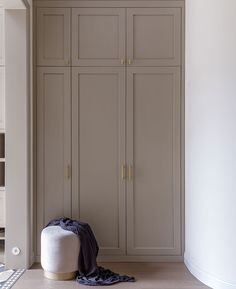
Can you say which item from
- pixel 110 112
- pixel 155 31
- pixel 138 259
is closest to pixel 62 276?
pixel 138 259

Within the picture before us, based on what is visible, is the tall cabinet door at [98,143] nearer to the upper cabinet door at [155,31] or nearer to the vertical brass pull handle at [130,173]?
the vertical brass pull handle at [130,173]

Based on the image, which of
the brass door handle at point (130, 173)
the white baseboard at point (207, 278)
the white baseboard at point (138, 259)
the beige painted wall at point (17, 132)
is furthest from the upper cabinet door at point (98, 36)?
the white baseboard at point (207, 278)

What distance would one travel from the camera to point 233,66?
2793 mm

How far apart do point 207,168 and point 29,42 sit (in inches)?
85.6

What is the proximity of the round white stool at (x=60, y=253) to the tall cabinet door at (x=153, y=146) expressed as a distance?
0.74 metres

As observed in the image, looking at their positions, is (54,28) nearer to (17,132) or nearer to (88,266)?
(17,132)

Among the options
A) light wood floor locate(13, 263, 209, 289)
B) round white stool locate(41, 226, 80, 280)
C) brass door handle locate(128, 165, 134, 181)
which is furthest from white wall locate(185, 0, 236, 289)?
round white stool locate(41, 226, 80, 280)

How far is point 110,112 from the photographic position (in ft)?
11.8

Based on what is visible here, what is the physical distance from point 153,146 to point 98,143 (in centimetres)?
59

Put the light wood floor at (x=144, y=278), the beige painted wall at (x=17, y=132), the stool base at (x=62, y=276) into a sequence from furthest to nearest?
1. the beige painted wall at (x=17, y=132)
2. the stool base at (x=62, y=276)
3. the light wood floor at (x=144, y=278)

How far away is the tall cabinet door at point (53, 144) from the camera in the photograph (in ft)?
11.8

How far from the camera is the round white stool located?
3049mm

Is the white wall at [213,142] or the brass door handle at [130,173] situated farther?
the brass door handle at [130,173]

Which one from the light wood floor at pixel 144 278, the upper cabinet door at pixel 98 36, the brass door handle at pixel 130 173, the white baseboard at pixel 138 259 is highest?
the upper cabinet door at pixel 98 36
